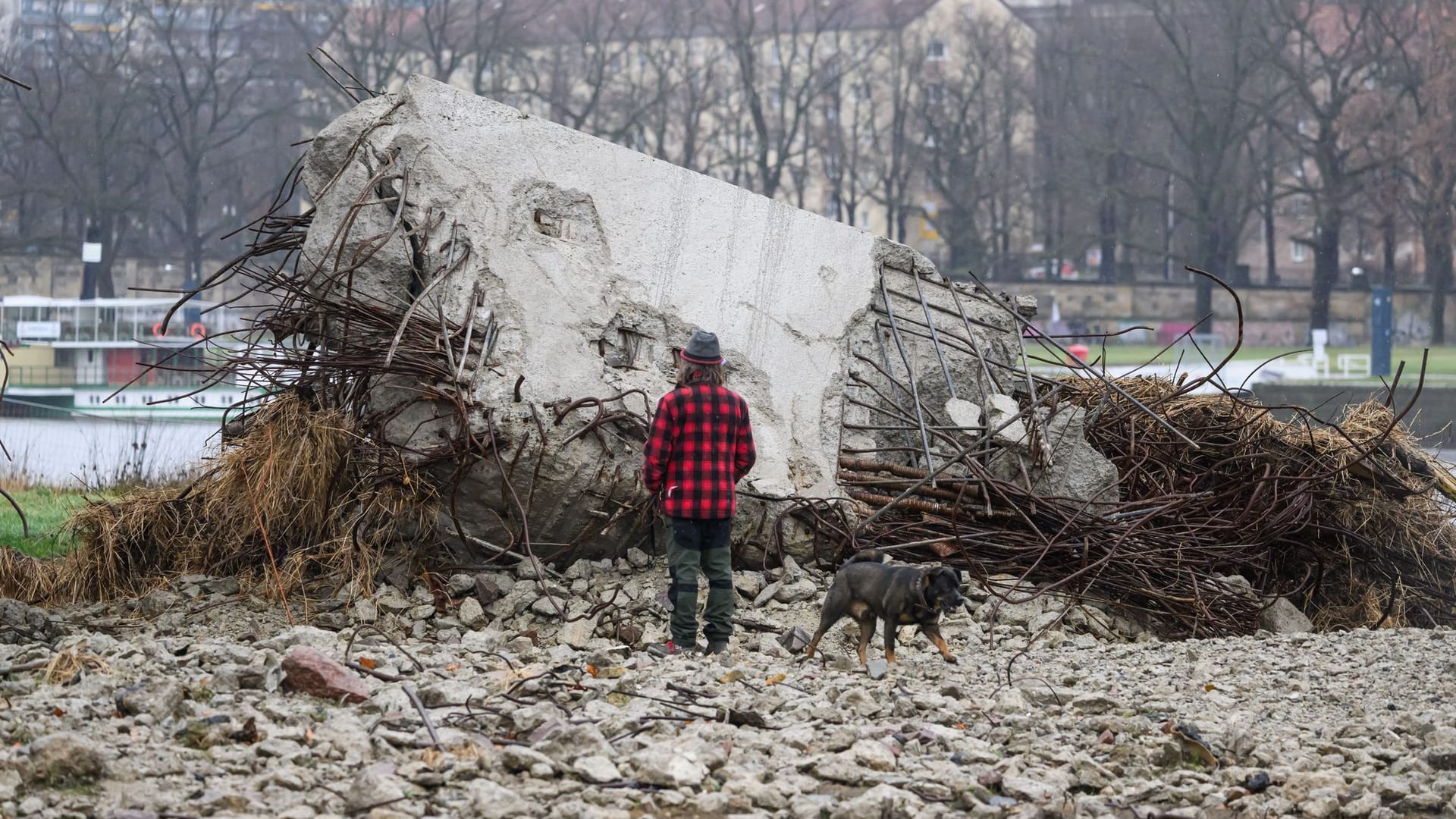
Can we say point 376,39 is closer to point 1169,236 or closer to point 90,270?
point 90,270

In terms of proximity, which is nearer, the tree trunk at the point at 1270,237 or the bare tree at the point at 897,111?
the tree trunk at the point at 1270,237

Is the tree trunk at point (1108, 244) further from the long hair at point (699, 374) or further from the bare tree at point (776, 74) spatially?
the long hair at point (699, 374)

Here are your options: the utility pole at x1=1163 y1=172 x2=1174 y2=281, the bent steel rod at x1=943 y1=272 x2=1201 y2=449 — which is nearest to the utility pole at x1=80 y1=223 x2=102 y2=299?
the utility pole at x1=1163 y1=172 x2=1174 y2=281

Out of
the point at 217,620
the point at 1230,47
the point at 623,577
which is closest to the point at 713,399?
the point at 623,577

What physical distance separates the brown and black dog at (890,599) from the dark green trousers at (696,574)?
508mm

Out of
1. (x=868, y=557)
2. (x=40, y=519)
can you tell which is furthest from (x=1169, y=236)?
(x=868, y=557)

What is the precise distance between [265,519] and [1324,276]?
57647mm

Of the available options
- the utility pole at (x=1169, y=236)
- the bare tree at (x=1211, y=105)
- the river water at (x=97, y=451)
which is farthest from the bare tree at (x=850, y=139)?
the river water at (x=97, y=451)

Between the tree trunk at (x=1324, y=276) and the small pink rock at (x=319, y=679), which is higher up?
the tree trunk at (x=1324, y=276)

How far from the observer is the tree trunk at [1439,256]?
5319 centimetres

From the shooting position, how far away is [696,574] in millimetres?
6941

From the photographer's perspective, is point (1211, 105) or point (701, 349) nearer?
point (701, 349)

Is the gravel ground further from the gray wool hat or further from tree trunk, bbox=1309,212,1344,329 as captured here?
tree trunk, bbox=1309,212,1344,329

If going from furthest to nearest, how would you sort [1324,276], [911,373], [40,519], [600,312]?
[1324,276] → [40,519] → [911,373] → [600,312]
